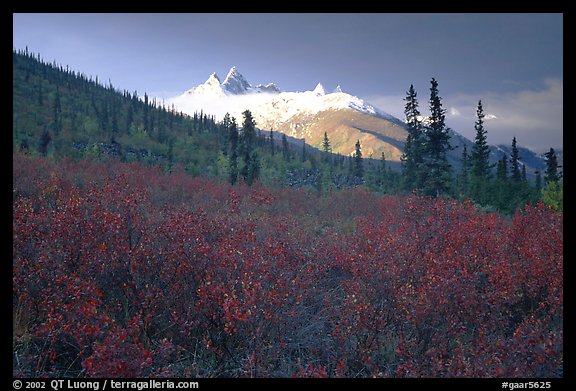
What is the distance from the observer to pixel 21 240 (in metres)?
5.67

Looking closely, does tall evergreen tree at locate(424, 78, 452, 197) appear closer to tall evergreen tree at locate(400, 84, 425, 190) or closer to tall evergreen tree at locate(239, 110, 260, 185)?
tall evergreen tree at locate(400, 84, 425, 190)

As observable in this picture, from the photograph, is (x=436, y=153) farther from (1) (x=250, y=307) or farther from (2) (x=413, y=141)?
(1) (x=250, y=307)

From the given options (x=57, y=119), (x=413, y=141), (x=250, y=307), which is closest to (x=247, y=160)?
(x=413, y=141)

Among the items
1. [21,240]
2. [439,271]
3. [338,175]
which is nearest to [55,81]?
[338,175]

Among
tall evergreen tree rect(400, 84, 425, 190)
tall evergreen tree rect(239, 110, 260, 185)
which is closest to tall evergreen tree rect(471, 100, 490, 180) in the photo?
tall evergreen tree rect(400, 84, 425, 190)

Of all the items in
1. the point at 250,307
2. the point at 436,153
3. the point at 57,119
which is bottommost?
the point at 250,307

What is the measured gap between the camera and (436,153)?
25234 millimetres

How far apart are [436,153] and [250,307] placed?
24422mm

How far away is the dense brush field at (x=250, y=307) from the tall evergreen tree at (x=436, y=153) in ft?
58.2

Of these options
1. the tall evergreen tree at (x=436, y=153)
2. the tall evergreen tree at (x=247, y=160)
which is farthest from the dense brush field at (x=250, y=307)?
the tall evergreen tree at (x=247, y=160)

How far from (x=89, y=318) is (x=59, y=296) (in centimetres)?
92

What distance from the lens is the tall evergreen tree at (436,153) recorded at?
24.5m

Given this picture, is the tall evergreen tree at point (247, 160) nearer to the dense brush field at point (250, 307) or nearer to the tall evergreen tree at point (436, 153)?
the tall evergreen tree at point (436, 153)
